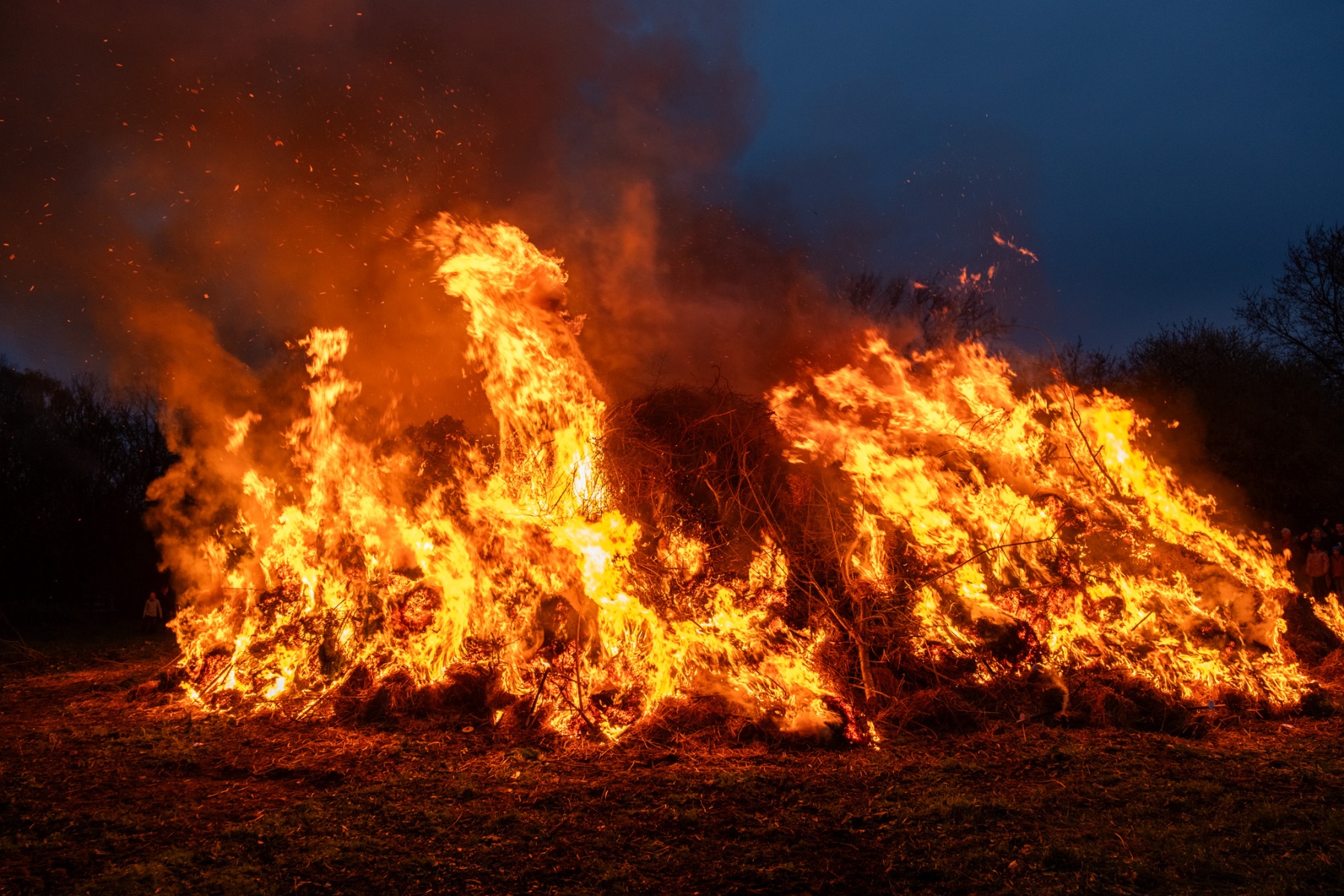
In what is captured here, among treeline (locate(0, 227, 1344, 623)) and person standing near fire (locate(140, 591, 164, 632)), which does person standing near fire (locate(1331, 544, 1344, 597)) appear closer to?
treeline (locate(0, 227, 1344, 623))

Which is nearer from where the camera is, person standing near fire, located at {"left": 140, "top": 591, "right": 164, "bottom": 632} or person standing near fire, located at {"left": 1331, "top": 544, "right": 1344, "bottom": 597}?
person standing near fire, located at {"left": 1331, "top": 544, "right": 1344, "bottom": 597}

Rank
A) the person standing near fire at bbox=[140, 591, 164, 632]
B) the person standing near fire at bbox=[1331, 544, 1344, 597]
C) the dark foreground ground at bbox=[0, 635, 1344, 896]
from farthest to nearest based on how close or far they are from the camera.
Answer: the person standing near fire at bbox=[140, 591, 164, 632] < the person standing near fire at bbox=[1331, 544, 1344, 597] < the dark foreground ground at bbox=[0, 635, 1344, 896]

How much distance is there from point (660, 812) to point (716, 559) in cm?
358

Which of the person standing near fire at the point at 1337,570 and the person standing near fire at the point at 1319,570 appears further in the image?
the person standing near fire at the point at 1337,570

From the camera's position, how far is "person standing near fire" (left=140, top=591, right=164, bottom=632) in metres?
16.4

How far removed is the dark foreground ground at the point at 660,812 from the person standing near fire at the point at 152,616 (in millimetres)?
10386

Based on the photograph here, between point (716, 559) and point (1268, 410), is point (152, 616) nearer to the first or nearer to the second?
point (716, 559)

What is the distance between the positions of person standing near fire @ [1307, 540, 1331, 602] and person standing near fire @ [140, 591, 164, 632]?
2131 centimetres

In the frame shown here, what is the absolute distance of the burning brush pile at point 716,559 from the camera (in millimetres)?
7387

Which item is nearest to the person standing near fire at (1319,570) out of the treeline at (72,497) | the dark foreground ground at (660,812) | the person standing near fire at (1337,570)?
the person standing near fire at (1337,570)

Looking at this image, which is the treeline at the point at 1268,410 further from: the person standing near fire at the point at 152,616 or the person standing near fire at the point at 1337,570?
the person standing near fire at the point at 152,616

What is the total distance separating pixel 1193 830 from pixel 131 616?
23412 mm

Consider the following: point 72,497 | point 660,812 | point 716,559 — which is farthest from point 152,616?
point 660,812

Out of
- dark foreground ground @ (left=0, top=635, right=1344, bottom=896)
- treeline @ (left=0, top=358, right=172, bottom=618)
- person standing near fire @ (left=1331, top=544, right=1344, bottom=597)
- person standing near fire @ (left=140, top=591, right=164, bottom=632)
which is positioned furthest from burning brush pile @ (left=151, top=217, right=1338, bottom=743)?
treeline @ (left=0, top=358, right=172, bottom=618)
